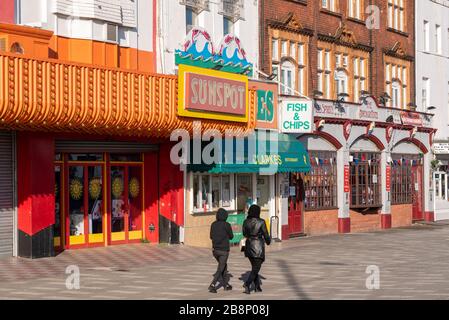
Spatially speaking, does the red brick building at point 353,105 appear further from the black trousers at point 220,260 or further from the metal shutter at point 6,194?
the black trousers at point 220,260

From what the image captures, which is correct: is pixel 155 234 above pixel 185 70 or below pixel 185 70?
below

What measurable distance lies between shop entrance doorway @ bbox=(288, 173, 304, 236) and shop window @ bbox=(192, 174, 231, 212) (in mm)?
3970

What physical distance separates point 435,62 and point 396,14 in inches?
198

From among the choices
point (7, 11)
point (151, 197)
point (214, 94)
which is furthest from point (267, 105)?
point (7, 11)

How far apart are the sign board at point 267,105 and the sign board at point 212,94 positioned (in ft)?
6.25

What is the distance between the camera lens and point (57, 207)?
25156mm

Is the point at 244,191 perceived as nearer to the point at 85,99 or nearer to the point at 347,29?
the point at 85,99

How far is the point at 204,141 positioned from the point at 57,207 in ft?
17.8

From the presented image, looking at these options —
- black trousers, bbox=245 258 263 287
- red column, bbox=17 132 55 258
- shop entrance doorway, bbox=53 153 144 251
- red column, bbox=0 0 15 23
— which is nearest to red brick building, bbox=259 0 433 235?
shop entrance doorway, bbox=53 153 144 251

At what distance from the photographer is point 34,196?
2322 cm

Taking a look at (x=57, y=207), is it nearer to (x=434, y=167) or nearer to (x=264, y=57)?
(x=264, y=57)
